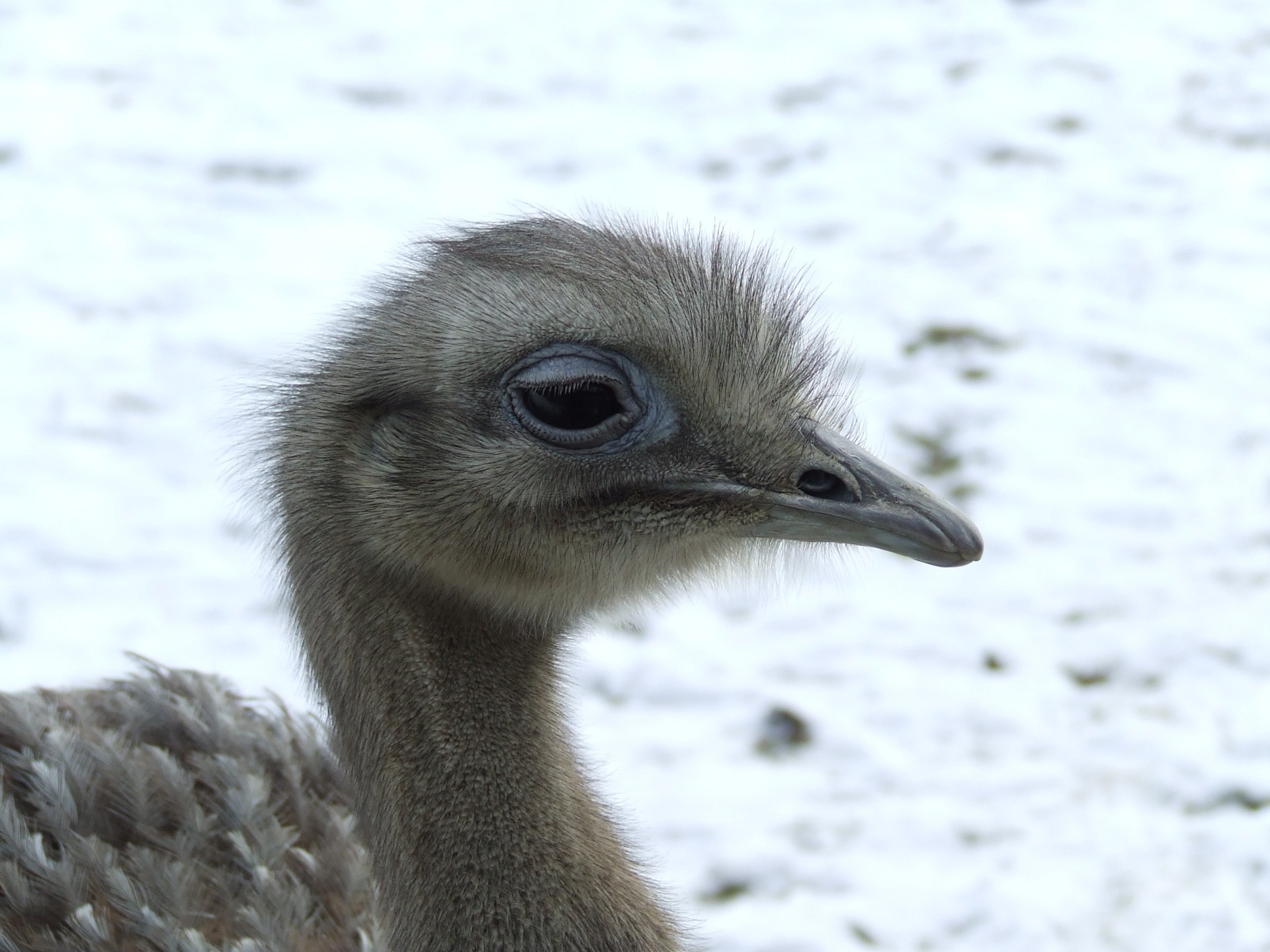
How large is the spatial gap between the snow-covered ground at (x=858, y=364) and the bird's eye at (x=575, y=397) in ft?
1.45

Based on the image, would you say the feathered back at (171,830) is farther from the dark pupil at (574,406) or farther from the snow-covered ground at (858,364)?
the dark pupil at (574,406)

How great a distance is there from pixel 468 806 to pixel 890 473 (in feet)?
2.71

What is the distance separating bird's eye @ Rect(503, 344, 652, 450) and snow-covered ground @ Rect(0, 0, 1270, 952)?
442 mm

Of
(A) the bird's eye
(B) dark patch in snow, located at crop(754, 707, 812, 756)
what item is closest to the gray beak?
(A) the bird's eye

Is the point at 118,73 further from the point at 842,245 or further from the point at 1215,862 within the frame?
the point at 1215,862

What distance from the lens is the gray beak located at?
2.49 metres

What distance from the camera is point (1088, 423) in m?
5.63

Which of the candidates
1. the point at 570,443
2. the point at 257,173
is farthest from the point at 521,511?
the point at 257,173

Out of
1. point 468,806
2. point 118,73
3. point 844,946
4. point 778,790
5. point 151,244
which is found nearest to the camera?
point 468,806

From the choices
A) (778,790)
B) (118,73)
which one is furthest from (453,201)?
(778,790)

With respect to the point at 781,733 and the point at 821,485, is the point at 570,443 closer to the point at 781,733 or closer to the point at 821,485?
the point at 821,485

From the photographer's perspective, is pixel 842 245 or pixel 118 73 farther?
pixel 118 73

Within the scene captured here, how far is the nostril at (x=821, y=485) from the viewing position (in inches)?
101

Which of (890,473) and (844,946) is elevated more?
(890,473)
